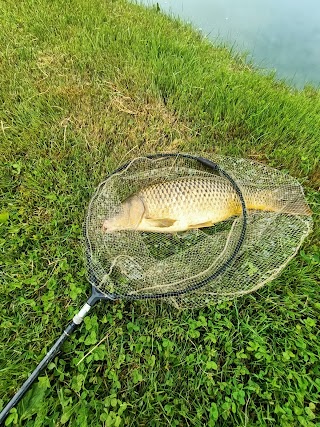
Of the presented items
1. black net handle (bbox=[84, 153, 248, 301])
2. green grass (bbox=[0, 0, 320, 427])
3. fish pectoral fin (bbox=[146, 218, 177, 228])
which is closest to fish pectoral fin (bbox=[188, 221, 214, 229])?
fish pectoral fin (bbox=[146, 218, 177, 228])

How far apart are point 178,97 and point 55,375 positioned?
2308mm

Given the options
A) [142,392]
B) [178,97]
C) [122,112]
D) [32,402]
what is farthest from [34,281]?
[178,97]

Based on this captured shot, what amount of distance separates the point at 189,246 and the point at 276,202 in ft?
2.07

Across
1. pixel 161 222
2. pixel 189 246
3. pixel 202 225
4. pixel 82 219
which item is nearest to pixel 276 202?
pixel 202 225

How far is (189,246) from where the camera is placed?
2377 millimetres

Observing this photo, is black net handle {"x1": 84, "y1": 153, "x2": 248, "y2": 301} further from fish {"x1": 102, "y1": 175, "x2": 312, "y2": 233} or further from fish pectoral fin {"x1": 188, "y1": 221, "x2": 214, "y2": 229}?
fish pectoral fin {"x1": 188, "y1": 221, "x2": 214, "y2": 229}

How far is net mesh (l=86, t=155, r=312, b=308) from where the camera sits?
2.09 m

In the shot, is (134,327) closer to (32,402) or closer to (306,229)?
(32,402)

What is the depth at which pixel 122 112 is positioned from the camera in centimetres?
309

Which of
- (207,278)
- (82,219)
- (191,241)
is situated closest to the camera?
(207,278)

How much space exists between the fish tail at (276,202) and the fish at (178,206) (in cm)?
4

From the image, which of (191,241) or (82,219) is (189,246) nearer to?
(191,241)

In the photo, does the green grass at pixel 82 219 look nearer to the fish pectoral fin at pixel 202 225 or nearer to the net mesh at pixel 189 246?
the net mesh at pixel 189 246

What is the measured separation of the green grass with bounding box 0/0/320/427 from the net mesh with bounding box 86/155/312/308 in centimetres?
14
